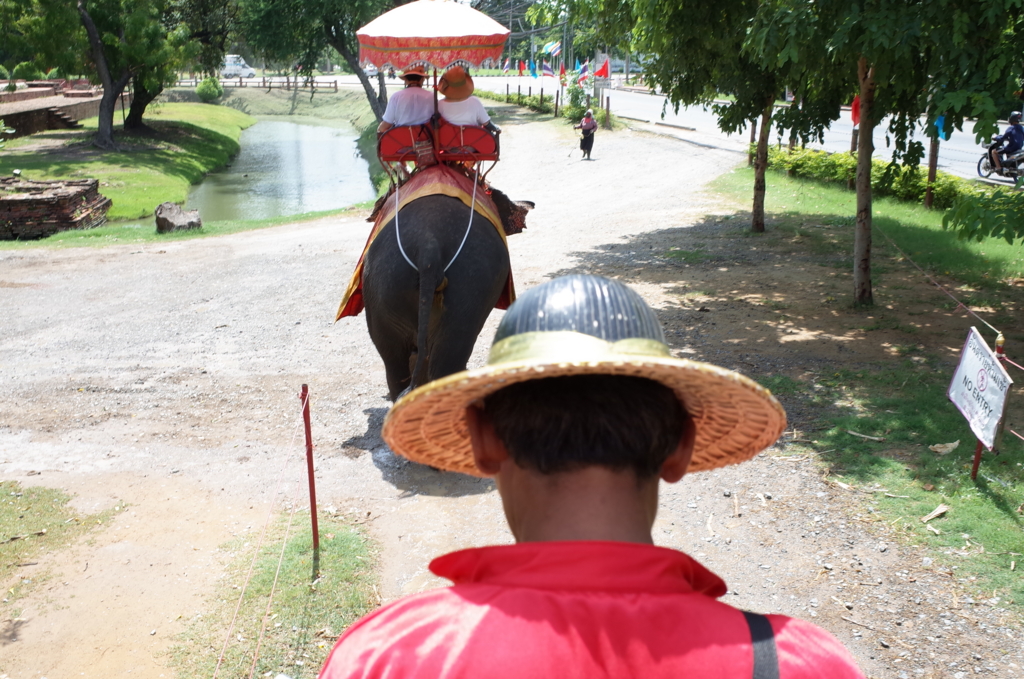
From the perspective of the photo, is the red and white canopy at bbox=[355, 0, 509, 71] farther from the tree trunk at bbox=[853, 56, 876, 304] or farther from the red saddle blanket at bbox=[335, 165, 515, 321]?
the tree trunk at bbox=[853, 56, 876, 304]

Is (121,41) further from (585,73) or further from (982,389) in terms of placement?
(982,389)

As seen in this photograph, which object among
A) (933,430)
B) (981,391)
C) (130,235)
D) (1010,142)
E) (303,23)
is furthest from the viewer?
(303,23)

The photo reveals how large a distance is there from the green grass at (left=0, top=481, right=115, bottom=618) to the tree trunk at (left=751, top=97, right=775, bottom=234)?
9894mm

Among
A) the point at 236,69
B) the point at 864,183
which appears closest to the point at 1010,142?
the point at 864,183

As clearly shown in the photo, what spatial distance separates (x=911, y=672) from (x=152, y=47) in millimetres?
28403

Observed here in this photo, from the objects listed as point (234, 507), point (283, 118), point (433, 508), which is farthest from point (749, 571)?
point (283, 118)

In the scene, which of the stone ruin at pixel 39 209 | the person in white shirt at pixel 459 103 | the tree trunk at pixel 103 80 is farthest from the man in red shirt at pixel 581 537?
the tree trunk at pixel 103 80

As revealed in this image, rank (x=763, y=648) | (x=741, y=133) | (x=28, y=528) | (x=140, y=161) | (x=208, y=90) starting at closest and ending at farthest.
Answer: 1. (x=763, y=648)
2. (x=28, y=528)
3. (x=741, y=133)
4. (x=140, y=161)
5. (x=208, y=90)

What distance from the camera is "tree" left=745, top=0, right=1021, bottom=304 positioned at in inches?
243

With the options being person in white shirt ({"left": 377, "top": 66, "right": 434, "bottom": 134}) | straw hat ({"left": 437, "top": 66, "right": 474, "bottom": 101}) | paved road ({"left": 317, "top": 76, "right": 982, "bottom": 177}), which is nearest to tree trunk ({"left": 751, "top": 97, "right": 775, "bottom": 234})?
paved road ({"left": 317, "top": 76, "right": 982, "bottom": 177})

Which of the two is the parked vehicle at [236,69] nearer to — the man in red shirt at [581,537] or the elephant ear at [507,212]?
the elephant ear at [507,212]

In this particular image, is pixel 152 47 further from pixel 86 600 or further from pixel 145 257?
pixel 86 600

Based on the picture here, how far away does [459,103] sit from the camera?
6.24 m

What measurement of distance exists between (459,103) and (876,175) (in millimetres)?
11567
